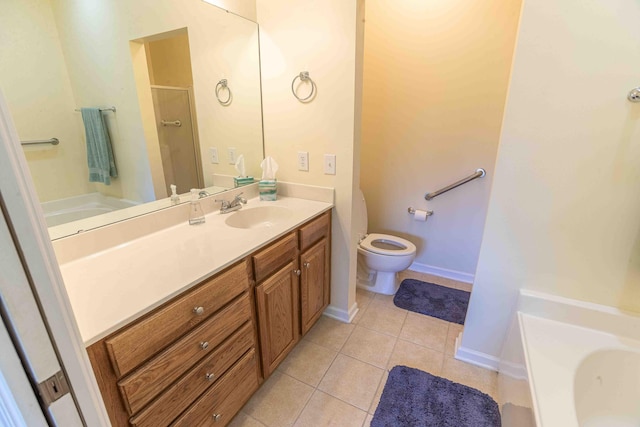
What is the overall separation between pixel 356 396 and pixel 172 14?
2156 mm

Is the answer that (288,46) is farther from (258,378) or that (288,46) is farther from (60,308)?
(258,378)

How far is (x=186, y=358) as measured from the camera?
1.02m

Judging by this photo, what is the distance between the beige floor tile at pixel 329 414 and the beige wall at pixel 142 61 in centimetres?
131

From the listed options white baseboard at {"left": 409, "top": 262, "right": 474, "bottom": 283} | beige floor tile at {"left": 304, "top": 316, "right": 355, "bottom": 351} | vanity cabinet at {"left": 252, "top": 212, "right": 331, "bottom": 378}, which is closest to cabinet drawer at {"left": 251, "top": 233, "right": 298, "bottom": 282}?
vanity cabinet at {"left": 252, "top": 212, "right": 331, "bottom": 378}

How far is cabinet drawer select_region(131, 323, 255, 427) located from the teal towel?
87 cm

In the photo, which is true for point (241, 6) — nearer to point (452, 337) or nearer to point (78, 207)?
point (78, 207)

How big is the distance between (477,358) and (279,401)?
1.16m

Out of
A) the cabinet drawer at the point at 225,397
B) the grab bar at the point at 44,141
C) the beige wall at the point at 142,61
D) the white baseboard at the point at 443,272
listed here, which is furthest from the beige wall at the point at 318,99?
the grab bar at the point at 44,141

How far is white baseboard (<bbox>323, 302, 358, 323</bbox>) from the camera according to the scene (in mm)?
2098

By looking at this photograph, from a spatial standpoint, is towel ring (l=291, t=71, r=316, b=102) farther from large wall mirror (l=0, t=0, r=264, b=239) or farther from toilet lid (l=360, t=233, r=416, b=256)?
toilet lid (l=360, t=233, r=416, b=256)

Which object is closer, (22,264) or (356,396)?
(22,264)

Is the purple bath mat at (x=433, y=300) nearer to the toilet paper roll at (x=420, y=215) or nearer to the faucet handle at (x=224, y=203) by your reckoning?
the toilet paper roll at (x=420, y=215)

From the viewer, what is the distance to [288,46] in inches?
69.4

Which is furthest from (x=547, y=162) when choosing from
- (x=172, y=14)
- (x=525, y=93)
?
(x=172, y=14)
